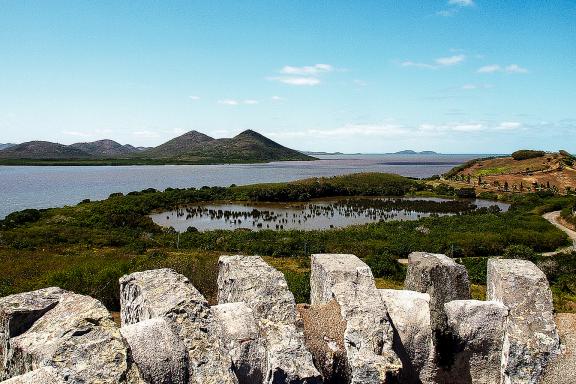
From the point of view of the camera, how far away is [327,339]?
650cm

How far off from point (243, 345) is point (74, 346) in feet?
6.66

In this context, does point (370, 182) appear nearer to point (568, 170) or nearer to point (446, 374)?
point (568, 170)

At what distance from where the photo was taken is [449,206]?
80.9 m

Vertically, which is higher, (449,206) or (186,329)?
(186,329)

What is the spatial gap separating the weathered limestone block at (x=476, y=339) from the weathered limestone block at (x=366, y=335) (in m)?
1.34

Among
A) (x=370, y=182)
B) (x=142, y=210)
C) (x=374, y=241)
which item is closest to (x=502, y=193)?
(x=370, y=182)

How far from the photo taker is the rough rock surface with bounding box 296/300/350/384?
625cm

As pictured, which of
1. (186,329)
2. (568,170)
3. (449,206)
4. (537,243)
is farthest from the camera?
(568,170)

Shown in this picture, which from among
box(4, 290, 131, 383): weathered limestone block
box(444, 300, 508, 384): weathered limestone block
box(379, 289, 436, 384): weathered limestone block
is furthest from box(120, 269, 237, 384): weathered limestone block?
box(444, 300, 508, 384): weathered limestone block

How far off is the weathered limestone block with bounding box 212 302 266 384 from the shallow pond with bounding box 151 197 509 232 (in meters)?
53.5

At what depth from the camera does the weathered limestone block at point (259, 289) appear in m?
6.40

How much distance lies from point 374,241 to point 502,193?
6471 cm

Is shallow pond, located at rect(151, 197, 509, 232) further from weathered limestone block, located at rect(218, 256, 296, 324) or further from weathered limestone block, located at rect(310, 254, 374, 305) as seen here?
weathered limestone block, located at rect(218, 256, 296, 324)

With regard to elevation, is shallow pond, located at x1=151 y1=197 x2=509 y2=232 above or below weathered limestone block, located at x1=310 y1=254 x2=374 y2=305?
below
